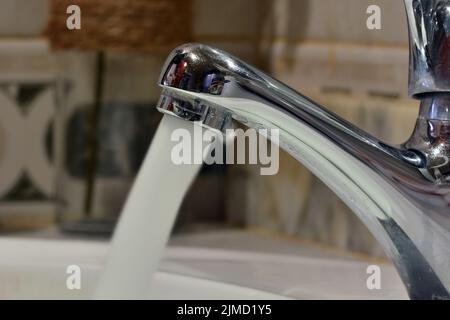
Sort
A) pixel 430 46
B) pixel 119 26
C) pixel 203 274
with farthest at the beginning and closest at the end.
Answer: pixel 119 26
pixel 203 274
pixel 430 46

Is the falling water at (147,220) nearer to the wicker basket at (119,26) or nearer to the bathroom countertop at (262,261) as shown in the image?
the bathroom countertop at (262,261)

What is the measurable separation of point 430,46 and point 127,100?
1.22ft

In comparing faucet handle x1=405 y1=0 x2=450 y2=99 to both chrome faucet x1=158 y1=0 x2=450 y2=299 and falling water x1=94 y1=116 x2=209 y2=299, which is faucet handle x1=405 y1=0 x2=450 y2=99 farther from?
falling water x1=94 y1=116 x2=209 y2=299

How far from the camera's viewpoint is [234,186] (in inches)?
32.6

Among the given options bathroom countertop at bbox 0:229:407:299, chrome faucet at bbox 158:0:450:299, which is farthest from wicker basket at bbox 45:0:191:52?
chrome faucet at bbox 158:0:450:299

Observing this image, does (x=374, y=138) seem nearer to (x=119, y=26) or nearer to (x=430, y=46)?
(x=430, y=46)

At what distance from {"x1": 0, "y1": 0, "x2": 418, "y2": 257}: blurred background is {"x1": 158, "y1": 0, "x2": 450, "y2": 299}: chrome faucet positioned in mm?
244

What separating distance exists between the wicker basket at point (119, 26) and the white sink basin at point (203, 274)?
141 millimetres

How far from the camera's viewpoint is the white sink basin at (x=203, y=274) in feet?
1.92

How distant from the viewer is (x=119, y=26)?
74 centimetres

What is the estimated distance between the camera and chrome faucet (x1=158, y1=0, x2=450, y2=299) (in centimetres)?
44

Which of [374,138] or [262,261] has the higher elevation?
[374,138]

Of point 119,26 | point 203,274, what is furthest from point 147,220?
point 119,26
